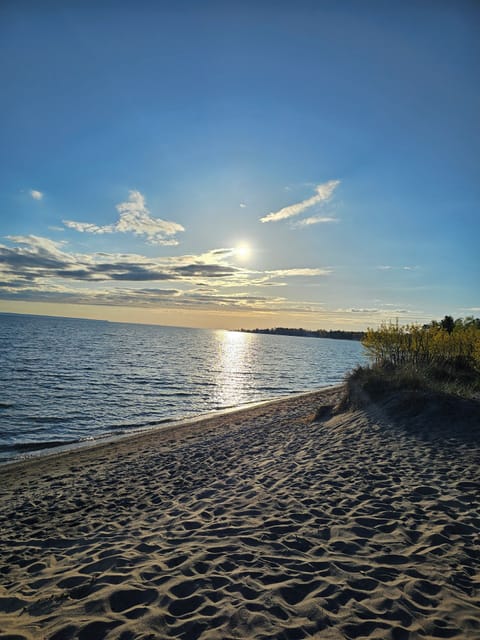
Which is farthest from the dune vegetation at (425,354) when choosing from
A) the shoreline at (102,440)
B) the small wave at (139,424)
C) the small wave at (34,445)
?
the small wave at (34,445)

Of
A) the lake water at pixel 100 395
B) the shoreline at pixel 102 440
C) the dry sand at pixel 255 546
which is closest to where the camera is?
the dry sand at pixel 255 546

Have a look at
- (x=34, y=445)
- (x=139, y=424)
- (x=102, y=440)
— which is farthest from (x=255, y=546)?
(x=139, y=424)

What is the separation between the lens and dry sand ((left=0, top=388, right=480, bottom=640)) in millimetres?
3924

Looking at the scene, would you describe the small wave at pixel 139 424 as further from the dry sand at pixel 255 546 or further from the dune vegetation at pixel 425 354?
the dune vegetation at pixel 425 354

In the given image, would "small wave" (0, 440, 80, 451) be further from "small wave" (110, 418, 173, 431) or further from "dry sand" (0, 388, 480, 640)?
"dry sand" (0, 388, 480, 640)

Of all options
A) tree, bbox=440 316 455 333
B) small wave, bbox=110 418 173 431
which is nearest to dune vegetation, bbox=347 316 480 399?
small wave, bbox=110 418 173 431

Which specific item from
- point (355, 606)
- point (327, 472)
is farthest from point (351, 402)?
point (355, 606)

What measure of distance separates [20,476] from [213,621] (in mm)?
10182

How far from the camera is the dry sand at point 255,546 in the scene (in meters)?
3.92

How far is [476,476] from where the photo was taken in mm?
7902

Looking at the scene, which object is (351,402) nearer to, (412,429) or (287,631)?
(412,429)

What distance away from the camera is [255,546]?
18.0 feet

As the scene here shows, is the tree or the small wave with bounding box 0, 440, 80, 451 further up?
the tree

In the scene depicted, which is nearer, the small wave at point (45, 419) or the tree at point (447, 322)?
the small wave at point (45, 419)
